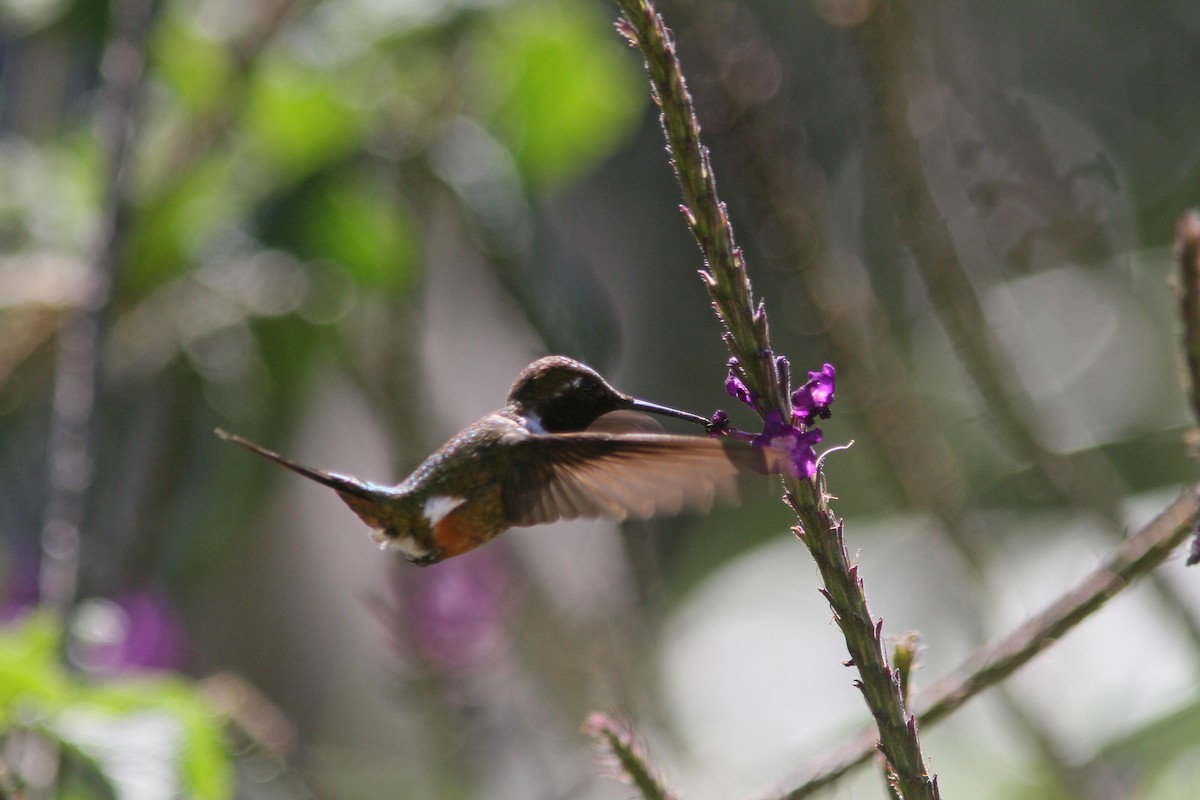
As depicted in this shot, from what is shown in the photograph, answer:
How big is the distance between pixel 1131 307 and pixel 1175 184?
2.71 ft

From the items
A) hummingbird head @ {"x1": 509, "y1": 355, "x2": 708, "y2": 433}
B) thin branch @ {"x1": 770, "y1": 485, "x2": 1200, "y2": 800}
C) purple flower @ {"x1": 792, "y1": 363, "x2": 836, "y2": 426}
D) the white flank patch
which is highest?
hummingbird head @ {"x1": 509, "y1": 355, "x2": 708, "y2": 433}

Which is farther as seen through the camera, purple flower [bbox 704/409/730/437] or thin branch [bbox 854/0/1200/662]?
thin branch [bbox 854/0/1200/662]

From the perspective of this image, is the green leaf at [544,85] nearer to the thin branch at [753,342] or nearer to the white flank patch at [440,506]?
the white flank patch at [440,506]

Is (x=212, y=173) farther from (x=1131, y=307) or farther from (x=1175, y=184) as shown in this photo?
(x=1175, y=184)

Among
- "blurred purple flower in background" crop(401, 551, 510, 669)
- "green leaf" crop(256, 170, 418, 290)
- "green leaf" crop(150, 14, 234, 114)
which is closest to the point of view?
"blurred purple flower in background" crop(401, 551, 510, 669)

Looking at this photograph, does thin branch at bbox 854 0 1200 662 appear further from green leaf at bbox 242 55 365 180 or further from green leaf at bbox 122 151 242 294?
green leaf at bbox 122 151 242 294

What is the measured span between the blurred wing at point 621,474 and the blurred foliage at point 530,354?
1.94 feet

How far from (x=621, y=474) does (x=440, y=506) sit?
0.80 ft

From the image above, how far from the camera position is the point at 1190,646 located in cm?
196

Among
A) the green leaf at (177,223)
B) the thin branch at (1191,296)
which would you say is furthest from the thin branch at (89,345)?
the thin branch at (1191,296)

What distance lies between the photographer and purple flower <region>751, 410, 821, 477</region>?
2.90 feet

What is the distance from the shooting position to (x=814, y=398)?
0.98 meters

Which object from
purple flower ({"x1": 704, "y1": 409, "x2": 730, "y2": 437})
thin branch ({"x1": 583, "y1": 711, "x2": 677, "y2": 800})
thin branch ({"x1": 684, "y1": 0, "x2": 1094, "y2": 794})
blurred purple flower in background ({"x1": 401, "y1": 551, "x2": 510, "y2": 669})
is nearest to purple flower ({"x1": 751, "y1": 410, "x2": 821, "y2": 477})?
purple flower ({"x1": 704, "y1": 409, "x2": 730, "y2": 437})

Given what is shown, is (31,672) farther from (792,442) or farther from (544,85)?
(544,85)
